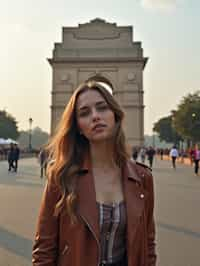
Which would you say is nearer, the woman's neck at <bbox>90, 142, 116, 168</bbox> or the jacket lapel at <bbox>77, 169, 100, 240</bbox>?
the jacket lapel at <bbox>77, 169, 100, 240</bbox>

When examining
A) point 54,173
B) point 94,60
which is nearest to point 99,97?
point 54,173

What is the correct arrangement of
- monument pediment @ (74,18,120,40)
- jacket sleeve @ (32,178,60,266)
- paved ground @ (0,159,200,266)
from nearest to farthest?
1. jacket sleeve @ (32,178,60,266)
2. paved ground @ (0,159,200,266)
3. monument pediment @ (74,18,120,40)

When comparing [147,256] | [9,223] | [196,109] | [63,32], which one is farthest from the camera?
[63,32]

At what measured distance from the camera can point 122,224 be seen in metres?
1.92

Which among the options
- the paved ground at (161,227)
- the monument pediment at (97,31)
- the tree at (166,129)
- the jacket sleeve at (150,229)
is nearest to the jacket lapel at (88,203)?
the jacket sleeve at (150,229)

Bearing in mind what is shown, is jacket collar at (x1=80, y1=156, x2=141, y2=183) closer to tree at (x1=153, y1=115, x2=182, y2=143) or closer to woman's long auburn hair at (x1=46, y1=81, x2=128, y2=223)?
woman's long auburn hair at (x1=46, y1=81, x2=128, y2=223)

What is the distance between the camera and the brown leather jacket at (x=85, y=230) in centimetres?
183

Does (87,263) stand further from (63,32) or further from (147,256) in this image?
(63,32)

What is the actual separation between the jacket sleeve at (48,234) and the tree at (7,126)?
7566 centimetres

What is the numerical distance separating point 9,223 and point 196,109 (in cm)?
4033

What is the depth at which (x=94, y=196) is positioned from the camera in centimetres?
191

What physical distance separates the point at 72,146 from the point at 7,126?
78.0 metres

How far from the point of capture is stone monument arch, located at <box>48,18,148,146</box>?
58769 mm

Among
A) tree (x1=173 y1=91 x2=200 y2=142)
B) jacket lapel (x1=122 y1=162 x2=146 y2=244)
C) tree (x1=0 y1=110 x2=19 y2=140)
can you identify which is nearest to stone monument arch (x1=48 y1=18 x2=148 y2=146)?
tree (x1=173 y1=91 x2=200 y2=142)
